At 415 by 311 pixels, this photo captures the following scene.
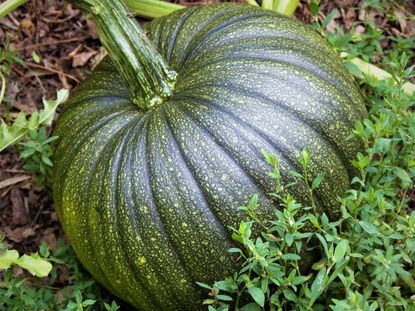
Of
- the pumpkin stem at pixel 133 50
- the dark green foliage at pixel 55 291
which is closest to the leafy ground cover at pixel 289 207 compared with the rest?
the dark green foliage at pixel 55 291

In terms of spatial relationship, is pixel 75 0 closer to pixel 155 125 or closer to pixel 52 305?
pixel 155 125

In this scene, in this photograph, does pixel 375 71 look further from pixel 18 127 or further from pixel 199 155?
pixel 18 127

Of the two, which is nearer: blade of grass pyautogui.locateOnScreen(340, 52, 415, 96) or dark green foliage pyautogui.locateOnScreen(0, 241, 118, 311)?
dark green foliage pyautogui.locateOnScreen(0, 241, 118, 311)

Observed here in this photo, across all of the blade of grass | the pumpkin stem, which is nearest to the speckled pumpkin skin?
the pumpkin stem

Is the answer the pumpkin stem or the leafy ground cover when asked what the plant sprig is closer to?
the leafy ground cover

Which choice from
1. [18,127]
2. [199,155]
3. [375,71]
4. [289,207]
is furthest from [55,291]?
[375,71]
